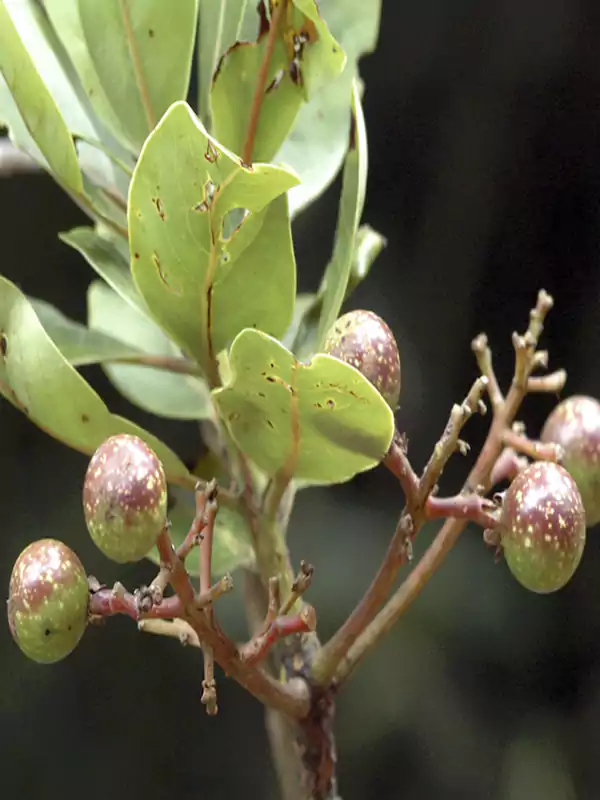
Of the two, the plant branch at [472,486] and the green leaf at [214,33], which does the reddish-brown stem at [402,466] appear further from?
the green leaf at [214,33]

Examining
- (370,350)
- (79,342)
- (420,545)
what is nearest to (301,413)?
(370,350)

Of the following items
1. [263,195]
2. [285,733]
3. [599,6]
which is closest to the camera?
[263,195]

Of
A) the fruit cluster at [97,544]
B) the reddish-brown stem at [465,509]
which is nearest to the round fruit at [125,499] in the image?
the fruit cluster at [97,544]

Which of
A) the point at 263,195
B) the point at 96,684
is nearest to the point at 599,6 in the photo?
the point at 263,195

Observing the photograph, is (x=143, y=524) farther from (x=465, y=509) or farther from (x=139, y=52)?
(x=139, y=52)

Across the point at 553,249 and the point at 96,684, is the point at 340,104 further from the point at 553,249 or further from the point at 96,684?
the point at 96,684

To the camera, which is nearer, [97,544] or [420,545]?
[97,544]
